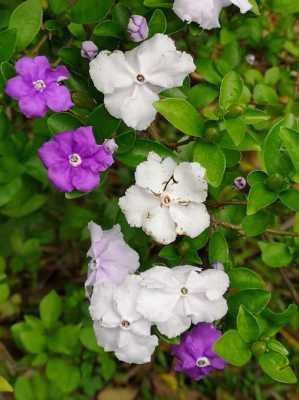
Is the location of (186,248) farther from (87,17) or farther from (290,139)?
(87,17)

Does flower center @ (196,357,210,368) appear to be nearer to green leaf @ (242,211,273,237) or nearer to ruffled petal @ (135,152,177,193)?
green leaf @ (242,211,273,237)

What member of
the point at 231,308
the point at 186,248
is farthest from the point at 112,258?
the point at 231,308

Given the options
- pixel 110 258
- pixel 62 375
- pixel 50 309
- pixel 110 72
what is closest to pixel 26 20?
pixel 110 72

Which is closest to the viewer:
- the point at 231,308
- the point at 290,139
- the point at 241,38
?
the point at 290,139

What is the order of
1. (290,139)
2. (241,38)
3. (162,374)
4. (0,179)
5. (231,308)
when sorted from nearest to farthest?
(290,139) → (231,308) → (0,179) → (241,38) → (162,374)

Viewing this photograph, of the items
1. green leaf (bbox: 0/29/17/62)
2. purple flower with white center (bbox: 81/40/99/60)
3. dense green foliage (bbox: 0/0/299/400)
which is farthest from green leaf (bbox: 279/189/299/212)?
green leaf (bbox: 0/29/17/62)

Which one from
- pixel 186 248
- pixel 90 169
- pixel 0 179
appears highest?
pixel 90 169

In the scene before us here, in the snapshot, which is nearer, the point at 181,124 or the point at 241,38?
the point at 181,124
